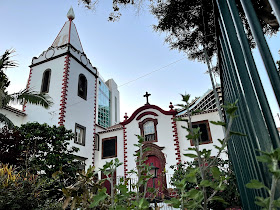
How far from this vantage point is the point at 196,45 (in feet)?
15.6

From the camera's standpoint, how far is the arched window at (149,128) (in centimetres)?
1719

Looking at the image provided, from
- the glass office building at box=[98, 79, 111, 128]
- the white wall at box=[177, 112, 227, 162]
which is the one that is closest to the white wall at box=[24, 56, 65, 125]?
the white wall at box=[177, 112, 227, 162]

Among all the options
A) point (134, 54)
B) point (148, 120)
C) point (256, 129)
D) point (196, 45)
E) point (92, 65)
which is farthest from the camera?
point (92, 65)

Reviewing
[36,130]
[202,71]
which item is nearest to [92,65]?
[36,130]

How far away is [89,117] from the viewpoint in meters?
17.6

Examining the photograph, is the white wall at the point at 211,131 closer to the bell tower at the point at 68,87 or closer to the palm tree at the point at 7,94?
the bell tower at the point at 68,87

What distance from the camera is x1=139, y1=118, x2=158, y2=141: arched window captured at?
17.2 metres

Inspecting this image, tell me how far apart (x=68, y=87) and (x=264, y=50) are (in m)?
16.2

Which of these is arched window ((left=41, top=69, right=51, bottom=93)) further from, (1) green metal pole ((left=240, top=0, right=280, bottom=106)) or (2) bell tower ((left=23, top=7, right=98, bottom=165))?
(1) green metal pole ((left=240, top=0, right=280, bottom=106))

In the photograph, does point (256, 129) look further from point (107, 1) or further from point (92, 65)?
point (92, 65)

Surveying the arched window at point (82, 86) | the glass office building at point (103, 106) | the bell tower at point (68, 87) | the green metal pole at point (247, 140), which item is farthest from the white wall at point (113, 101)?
the green metal pole at point (247, 140)

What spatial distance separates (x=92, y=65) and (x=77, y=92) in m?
4.45

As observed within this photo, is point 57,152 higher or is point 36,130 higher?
point 36,130

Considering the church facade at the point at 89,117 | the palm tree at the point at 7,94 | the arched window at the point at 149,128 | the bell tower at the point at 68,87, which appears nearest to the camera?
the palm tree at the point at 7,94
